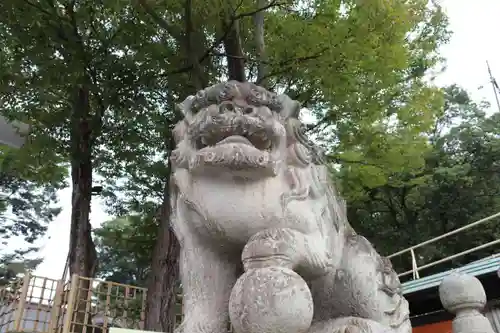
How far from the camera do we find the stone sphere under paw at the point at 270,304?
1.21m

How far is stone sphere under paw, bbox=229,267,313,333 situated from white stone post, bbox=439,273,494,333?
142cm

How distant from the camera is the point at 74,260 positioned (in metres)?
5.64

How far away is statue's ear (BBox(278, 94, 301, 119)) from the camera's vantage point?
1.80m

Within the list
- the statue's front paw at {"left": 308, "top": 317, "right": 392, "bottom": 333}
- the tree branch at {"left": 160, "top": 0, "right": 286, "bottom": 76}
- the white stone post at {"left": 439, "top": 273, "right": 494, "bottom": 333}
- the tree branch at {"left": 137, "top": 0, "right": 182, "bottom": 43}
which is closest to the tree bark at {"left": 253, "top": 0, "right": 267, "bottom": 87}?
the tree branch at {"left": 160, "top": 0, "right": 286, "bottom": 76}

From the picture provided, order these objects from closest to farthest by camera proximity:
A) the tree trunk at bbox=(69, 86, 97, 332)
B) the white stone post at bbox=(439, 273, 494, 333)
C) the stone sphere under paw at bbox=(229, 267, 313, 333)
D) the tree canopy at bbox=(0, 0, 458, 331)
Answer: the stone sphere under paw at bbox=(229, 267, 313, 333)
the white stone post at bbox=(439, 273, 494, 333)
the tree canopy at bbox=(0, 0, 458, 331)
the tree trunk at bbox=(69, 86, 97, 332)

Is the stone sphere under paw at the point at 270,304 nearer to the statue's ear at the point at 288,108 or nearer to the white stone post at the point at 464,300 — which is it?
the statue's ear at the point at 288,108

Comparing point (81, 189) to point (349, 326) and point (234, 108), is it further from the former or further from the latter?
point (349, 326)

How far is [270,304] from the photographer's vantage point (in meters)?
1.22

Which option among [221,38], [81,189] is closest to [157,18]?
[221,38]

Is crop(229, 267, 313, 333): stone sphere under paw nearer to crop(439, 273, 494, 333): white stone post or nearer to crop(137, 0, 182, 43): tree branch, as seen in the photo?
crop(439, 273, 494, 333): white stone post

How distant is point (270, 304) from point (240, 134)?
63cm

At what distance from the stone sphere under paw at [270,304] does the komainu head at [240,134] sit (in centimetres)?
40

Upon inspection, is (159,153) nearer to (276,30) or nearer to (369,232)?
(276,30)

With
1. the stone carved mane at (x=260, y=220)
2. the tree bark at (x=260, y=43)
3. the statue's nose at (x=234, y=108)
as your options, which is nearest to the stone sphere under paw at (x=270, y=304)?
the stone carved mane at (x=260, y=220)
